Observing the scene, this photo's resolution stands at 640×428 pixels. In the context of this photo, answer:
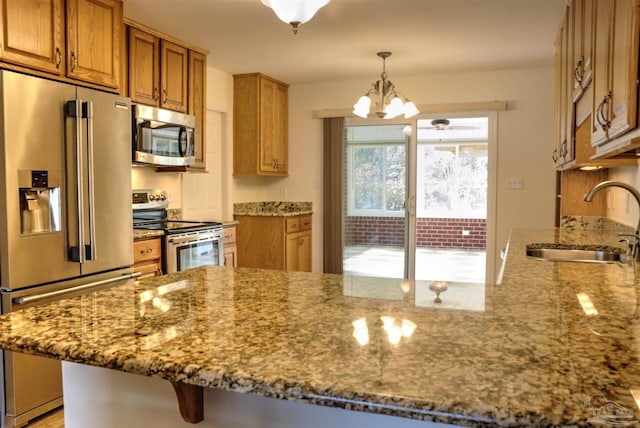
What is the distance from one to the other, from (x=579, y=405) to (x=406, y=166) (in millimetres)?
4885

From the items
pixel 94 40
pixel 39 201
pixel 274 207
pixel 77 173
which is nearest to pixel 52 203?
pixel 39 201

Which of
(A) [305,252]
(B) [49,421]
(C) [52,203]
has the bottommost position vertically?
(B) [49,421]

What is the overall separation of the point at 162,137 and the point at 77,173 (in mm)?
1094

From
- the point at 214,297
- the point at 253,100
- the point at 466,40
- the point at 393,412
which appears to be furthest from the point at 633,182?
the point at 253,100

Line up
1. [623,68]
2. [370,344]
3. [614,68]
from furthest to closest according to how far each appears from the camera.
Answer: [614,68]
[623,68]
[370,344]

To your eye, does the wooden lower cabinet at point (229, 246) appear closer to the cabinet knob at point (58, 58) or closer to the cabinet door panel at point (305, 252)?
the cabinet door panel at point (305, 252)

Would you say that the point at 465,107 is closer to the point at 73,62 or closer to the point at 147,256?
the point at 147,256

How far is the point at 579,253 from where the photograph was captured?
2.65m

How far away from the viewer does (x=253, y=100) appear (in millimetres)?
5152

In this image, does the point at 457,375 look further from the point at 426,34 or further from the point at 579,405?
the point at 426,34

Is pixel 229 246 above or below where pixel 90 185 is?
below

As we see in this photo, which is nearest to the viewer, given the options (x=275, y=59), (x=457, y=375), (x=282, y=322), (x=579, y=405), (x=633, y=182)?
(x=579, y=405)

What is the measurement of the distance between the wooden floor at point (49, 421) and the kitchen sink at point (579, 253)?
8.21 feet

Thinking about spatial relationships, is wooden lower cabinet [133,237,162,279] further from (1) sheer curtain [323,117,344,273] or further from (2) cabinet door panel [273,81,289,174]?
(1) sheer curtain [323,117,344,273]
